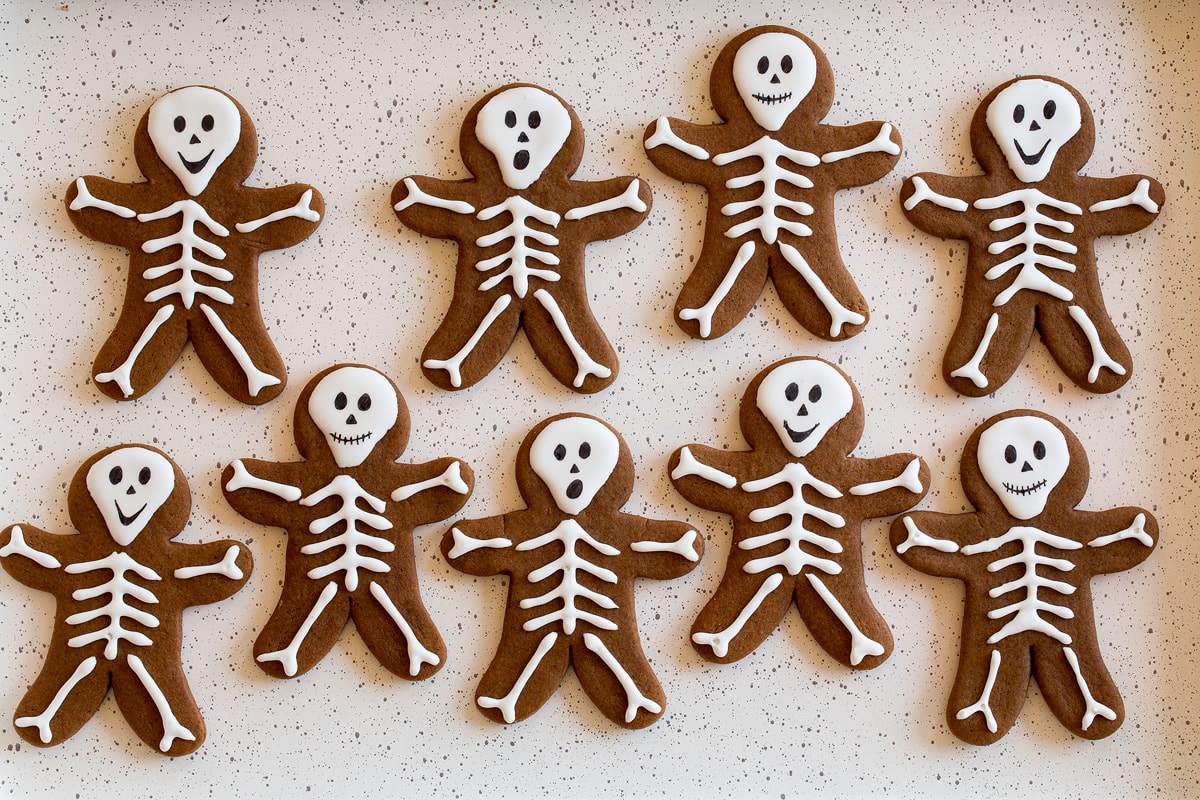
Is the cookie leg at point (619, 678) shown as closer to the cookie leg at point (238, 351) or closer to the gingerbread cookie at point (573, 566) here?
the gingerbread cookie at point (573, 566)

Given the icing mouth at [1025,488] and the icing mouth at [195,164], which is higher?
the icing mouth at [195,164]

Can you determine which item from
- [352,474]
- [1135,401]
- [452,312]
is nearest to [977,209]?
[1135,401]

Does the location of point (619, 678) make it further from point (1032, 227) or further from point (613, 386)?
point (1032, 227)

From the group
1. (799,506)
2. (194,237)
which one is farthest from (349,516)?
(799,506)

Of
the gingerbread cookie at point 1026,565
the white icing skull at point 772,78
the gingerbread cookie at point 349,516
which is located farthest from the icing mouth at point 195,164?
the gingerbread cookie at point 1026,565

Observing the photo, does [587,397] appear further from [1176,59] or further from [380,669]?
[1176,59]
